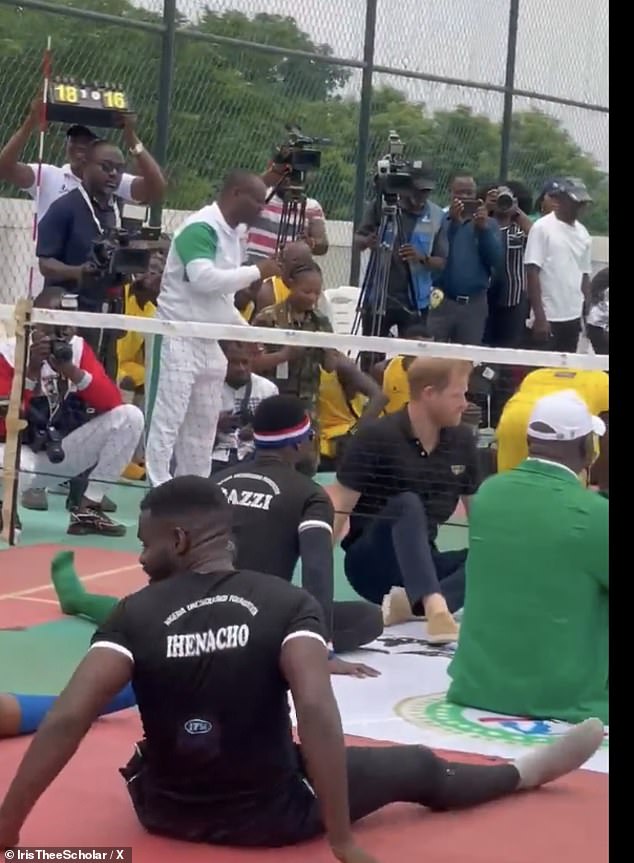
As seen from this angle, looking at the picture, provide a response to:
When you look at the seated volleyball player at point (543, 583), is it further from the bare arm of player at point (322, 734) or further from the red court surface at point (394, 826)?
the bare arm of player at point (322, 734)

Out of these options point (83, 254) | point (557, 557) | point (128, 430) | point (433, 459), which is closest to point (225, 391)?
point (128, 430)

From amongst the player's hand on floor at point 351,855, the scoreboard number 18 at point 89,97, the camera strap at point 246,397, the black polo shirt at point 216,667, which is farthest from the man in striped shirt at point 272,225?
the player's hand on floor at point 351,855

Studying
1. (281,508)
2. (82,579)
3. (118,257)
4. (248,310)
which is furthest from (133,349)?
(281,508)

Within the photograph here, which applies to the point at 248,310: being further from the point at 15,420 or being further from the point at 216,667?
the point at 216,667

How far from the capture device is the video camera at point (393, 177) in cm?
1142

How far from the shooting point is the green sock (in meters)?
6.94

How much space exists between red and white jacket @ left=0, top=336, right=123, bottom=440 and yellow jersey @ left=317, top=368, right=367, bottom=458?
162 cm

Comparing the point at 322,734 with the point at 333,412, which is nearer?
the point at 322,734

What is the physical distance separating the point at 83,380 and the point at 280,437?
3338 mm

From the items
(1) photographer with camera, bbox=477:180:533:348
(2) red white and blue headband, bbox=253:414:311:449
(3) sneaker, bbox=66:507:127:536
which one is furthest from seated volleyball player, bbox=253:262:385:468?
(2) red white and blue headband, bbox=253:414:311:449

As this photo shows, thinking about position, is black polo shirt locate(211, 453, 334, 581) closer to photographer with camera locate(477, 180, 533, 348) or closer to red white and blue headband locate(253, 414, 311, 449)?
red white and blue headband locate(253, 414, 311, 449)

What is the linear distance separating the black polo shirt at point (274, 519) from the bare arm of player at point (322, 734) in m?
1.74

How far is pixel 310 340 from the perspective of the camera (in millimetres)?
7715

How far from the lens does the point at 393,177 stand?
37.4ft
